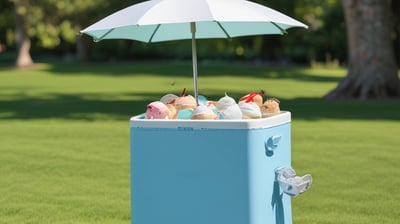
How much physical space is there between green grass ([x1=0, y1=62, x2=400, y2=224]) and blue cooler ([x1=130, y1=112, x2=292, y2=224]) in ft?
3.33

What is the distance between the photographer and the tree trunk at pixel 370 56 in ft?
75.8

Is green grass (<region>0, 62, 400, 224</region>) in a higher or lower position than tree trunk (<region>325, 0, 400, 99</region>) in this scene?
lower

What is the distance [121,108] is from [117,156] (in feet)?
29.2

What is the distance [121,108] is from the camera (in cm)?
2120

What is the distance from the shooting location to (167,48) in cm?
6369

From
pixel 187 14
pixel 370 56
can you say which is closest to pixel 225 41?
pixel 370 56

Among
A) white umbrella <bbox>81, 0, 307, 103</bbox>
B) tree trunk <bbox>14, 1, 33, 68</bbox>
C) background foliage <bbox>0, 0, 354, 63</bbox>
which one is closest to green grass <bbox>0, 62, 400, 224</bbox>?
white umbrella <bbox>81, 0, 307, 103</bbox>

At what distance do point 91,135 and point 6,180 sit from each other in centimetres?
479

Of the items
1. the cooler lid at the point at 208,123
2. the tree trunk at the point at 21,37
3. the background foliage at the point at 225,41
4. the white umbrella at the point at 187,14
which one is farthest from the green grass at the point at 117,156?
the tree trunk at the point at 21,37

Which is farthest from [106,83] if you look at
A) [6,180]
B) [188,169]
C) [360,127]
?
[188,169]

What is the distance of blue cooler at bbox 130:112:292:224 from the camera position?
577cm

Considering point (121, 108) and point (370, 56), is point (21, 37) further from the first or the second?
point (370, 56)

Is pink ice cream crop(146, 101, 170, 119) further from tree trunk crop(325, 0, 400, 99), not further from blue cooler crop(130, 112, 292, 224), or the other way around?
tree trunk crop(325, 0, 400, 99)

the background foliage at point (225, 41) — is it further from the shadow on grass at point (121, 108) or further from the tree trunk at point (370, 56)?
the shadow on grass at point (121, 108)
